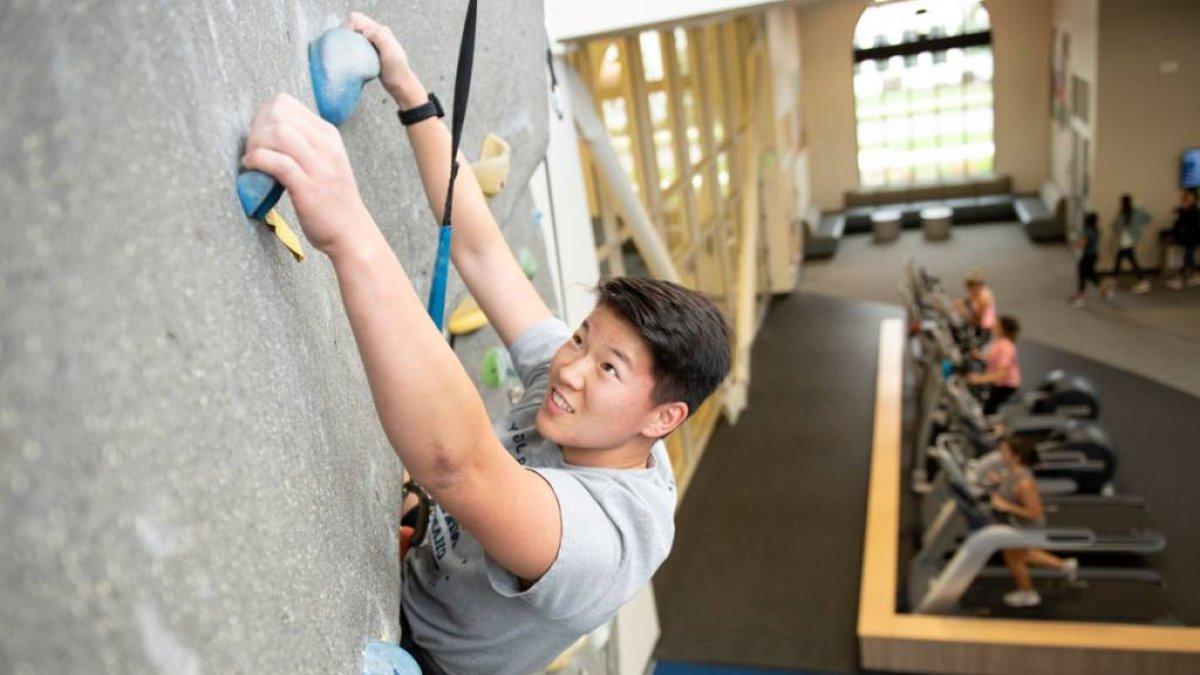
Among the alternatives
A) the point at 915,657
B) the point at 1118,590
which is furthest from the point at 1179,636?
the point at 915,657

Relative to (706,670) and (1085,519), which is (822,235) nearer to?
(1085,519)

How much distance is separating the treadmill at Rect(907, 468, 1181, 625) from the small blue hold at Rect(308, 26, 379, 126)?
5.34m

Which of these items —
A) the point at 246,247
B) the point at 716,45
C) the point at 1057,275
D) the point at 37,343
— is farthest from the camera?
the point at 1057,275

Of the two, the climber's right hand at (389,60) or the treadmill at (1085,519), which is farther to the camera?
the treadmill at (1085,519)

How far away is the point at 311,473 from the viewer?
1104 millimetres

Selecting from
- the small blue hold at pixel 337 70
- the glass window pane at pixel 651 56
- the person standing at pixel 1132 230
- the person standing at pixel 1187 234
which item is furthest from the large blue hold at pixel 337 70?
the person standing at pixel 1132 230

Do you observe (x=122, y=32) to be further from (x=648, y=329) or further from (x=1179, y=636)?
(x=1179, y=636)

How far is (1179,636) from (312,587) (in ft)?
18.3

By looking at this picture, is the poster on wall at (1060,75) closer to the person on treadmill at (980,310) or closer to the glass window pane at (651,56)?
the person on treadmill at (980,310)

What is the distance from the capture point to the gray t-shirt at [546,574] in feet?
4.42

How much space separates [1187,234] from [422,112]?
35.7ft

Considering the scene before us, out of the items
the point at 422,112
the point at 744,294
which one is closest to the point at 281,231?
the point at 422,112

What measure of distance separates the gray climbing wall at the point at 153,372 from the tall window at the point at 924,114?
16505 millimetres

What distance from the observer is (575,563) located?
132cm
